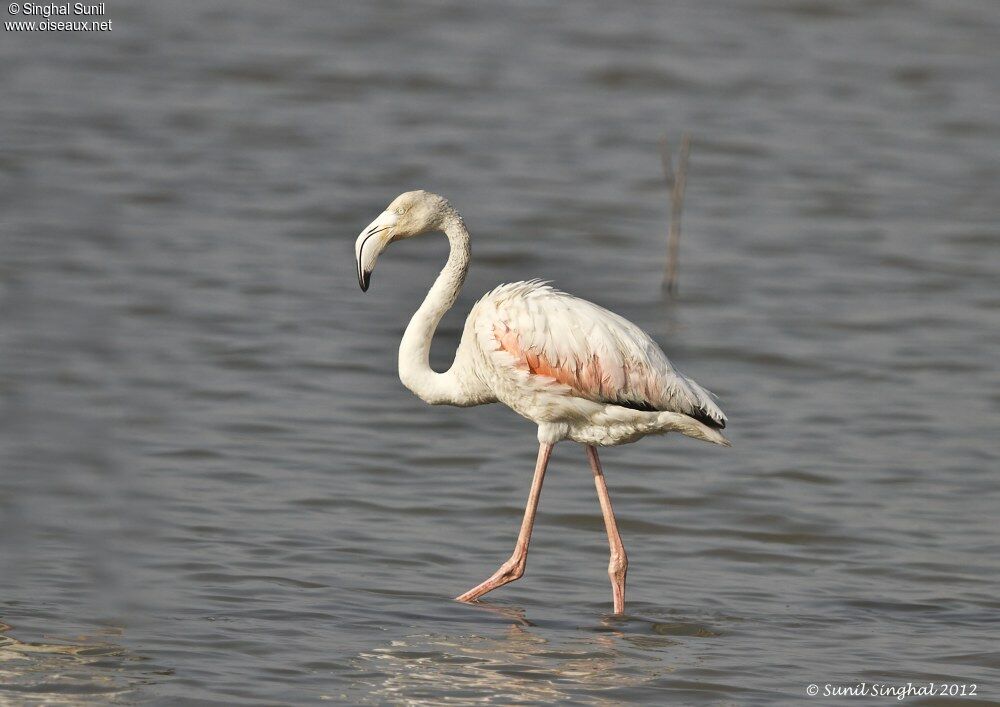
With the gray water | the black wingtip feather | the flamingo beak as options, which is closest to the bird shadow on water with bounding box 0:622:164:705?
the gray water

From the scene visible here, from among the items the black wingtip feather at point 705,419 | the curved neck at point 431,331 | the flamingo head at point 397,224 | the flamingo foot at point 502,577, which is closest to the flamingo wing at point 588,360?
the black wingtip feather at point 705,419

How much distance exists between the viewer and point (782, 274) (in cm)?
1420

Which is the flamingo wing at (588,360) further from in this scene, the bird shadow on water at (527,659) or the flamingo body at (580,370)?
the bird shadow on water at (527,659)

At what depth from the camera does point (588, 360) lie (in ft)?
25.1

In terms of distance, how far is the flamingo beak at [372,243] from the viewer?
7.76 m

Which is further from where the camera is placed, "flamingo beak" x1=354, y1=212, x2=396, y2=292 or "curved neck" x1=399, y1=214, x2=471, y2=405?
"curved neck" x1=399, y1=214, x2=471, y2=405

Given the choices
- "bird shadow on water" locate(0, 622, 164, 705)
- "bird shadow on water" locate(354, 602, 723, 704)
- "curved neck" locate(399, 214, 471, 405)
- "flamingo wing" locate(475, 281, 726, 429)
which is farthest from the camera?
"curved neck" locate(399, 214, 471, 405)

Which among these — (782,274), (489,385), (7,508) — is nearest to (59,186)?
(782,274)

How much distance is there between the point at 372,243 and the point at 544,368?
967mm

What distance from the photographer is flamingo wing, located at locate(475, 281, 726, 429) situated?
7645 mm

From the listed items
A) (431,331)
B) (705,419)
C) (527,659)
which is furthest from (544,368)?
(527,659)

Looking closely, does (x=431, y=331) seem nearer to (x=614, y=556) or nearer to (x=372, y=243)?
(x=372, y=243)

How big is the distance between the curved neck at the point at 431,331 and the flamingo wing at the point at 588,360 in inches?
12.0

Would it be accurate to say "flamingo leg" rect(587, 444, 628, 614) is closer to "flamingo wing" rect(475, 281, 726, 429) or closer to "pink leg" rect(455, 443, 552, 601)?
"pink leg" rect(455, 443, 552, 601)
